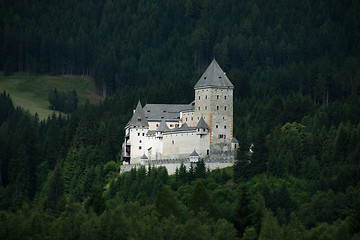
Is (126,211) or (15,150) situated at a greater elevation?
(15,150)

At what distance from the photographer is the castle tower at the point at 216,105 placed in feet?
332

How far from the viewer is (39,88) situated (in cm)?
18188

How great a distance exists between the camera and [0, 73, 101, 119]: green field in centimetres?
17326

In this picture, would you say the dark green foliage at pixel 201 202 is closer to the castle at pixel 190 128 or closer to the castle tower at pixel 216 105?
the castle at pixel 190 128

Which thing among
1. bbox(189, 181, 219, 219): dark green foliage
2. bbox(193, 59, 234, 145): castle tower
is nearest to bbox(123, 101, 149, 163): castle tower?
bbox(193, 59, 234, 145): castle tower

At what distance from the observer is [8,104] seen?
164 metres

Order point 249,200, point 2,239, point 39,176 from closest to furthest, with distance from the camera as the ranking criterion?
point 2,239 → point 249,200 → point 39,176

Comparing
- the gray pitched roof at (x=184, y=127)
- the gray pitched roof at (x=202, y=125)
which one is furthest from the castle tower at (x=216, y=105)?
the gray pitched roof at (x=184, y=127)

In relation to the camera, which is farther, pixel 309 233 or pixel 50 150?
pixel 50 150

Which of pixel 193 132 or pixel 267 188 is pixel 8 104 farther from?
pixel 267 188

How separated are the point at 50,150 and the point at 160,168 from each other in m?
31.9

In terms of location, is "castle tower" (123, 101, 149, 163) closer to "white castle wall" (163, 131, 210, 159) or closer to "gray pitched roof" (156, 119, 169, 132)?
"gray pitched roof" (156, 119, 169, 132)

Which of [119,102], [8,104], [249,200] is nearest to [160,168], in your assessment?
[249,200]

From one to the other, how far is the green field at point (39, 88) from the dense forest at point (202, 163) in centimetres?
295
